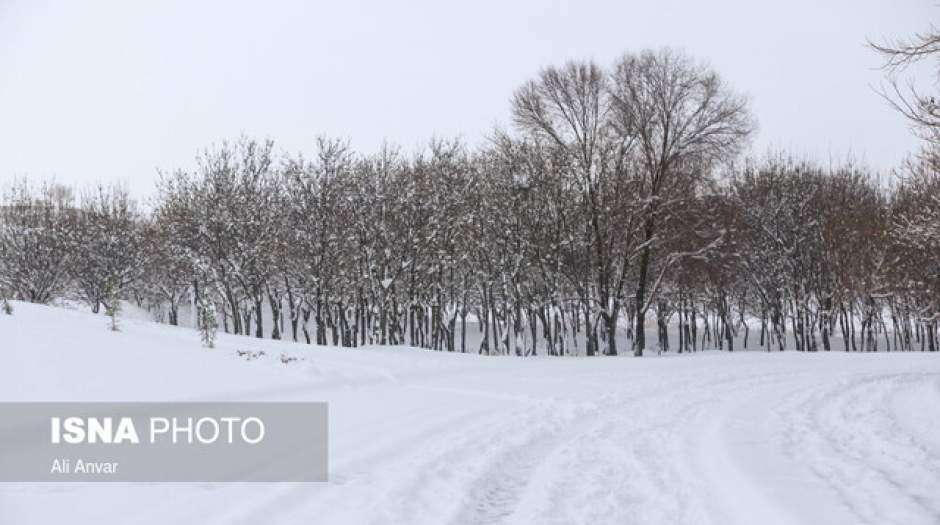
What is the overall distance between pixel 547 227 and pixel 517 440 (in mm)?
27390

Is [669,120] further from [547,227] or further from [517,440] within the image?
[517,440]

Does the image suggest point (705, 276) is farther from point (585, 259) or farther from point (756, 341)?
point (756, 341)

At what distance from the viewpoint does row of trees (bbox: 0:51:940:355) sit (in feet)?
103

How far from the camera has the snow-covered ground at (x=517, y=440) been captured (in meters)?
5.57

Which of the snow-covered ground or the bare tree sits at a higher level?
the bare tree

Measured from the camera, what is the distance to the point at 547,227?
3547 cm

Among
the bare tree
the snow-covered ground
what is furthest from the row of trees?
the snow-covered ground

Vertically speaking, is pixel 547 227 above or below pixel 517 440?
above

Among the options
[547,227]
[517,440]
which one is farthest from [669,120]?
[517,440]

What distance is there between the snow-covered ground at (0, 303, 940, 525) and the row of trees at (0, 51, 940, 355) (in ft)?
51.6

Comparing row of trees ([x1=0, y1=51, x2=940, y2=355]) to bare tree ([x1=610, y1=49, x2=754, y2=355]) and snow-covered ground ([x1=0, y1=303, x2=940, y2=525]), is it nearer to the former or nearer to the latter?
bare tree ([x1=610, y1=49, x2=754, y2=355])

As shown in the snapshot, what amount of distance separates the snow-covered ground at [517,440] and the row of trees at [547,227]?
1572 cm

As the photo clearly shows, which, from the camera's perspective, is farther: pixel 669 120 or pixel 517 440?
pixel 669 120

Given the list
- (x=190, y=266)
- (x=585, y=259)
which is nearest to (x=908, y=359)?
(x=585, y=259)
